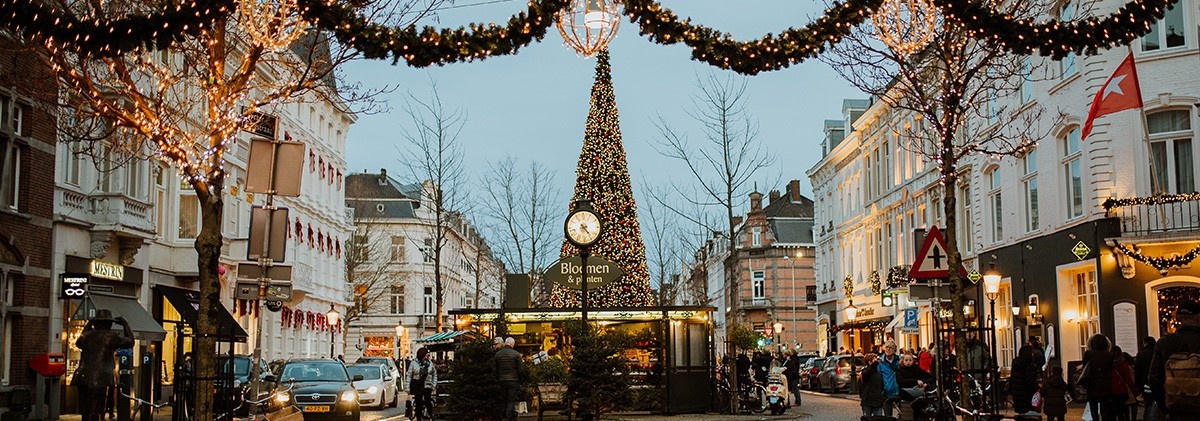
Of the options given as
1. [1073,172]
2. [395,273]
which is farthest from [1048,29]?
[395,273]

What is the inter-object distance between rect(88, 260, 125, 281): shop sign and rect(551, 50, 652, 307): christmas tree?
10.9m

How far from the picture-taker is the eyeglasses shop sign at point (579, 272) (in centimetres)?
2547

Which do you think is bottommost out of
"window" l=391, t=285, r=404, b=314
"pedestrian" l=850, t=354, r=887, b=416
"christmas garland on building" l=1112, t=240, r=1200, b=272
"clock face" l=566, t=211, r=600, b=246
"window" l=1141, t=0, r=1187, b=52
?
"pedestrian" l=850, t=354, r=887, b=416

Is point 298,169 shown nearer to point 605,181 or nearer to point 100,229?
point 100,229

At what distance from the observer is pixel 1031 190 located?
34250 mm

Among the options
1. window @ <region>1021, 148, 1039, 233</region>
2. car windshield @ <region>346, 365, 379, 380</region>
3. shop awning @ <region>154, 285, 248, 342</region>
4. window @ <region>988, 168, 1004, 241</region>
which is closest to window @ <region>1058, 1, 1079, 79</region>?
window @ <region>1021, 148, 1039, 233</region>

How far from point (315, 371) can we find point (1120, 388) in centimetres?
1745

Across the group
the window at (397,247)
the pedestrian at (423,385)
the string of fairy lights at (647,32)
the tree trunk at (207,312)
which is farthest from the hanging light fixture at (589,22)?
the window at (397,247)

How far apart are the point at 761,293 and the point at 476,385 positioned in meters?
71.0

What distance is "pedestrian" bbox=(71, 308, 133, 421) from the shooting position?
1747 cm

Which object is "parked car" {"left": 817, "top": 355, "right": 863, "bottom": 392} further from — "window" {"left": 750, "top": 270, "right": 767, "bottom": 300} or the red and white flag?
"window" {"left": 750, "top": 270, "right": 767, "bottom": 300}

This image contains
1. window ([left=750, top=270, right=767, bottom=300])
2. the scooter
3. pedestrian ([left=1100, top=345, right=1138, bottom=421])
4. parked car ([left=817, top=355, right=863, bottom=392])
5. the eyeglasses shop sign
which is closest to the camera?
pedestrian ([left=1100, top=345, right=1138, bottom=421])

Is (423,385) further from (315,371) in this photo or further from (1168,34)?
(1168,34)

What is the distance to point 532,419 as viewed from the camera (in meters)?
26.6
